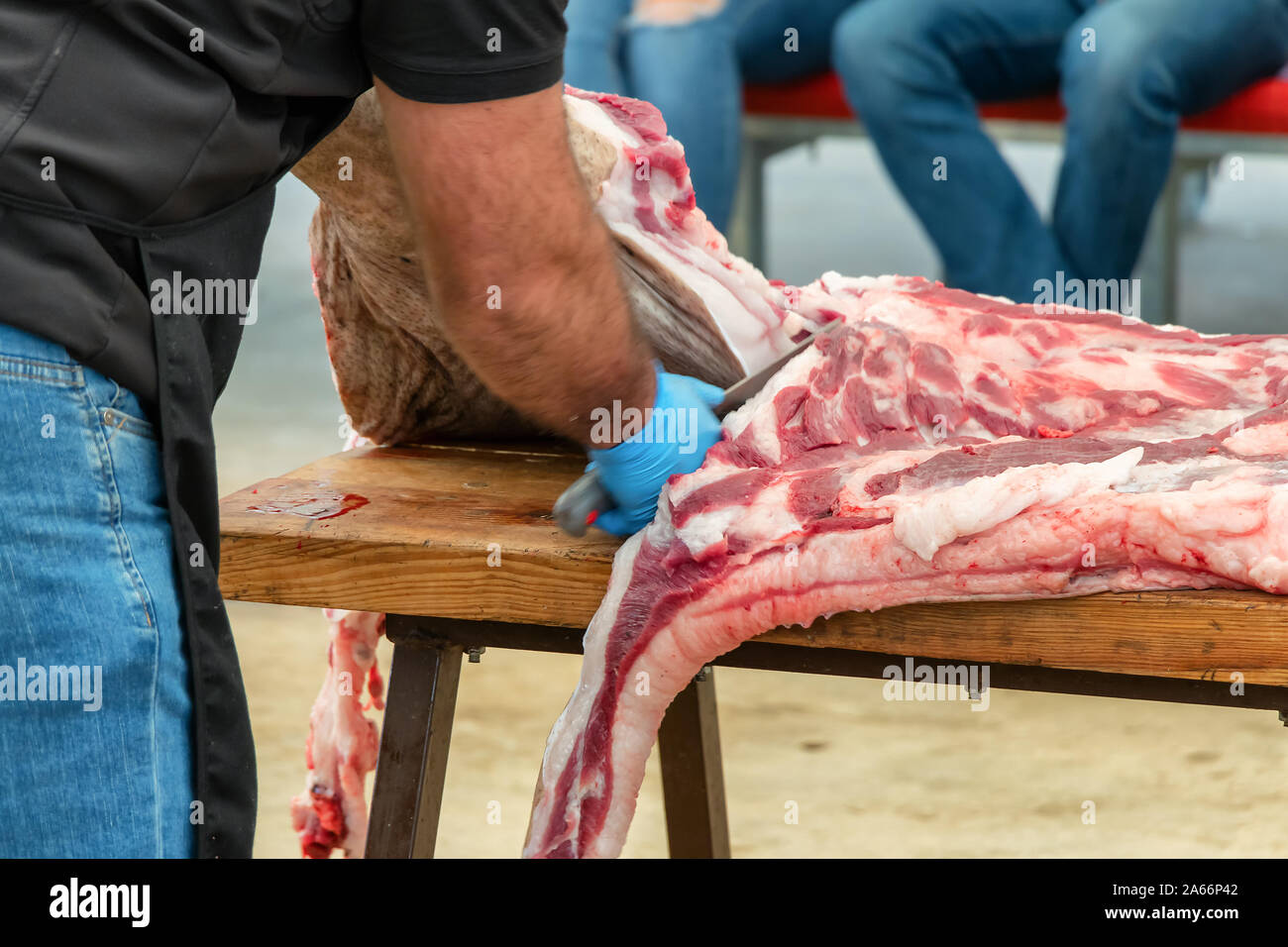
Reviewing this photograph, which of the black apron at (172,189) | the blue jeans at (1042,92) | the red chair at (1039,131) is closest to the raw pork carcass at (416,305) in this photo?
the black apron at (172,189)

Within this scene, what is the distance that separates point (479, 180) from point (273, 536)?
611 mm

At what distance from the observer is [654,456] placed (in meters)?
1.53

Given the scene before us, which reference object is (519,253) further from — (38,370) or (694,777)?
(694,777)

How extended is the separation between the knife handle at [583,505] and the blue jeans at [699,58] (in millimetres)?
2447

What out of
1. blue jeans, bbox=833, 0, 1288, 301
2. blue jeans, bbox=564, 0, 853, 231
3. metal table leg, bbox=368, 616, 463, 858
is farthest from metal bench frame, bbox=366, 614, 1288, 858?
blue jeans, bbox=564, 0, 853, 231

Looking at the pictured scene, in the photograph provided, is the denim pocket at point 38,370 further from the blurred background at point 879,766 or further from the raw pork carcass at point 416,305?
the blurred background at point 879,766

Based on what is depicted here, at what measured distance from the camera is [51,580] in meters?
1.16

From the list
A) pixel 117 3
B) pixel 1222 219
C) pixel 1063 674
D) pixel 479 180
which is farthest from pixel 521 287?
pixel 1222 219

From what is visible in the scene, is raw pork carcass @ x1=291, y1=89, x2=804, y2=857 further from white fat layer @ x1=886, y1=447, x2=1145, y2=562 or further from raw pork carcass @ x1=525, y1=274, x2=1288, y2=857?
white fat layer @ x1=886, y1=447, x2=1145, y2=562

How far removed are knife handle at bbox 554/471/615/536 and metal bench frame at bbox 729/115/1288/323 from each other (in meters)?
2.81

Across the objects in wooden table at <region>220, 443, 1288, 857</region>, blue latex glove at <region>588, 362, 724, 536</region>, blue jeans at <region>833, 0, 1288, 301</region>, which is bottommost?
wooden table at <region>220, 443, 1288, 857</region>

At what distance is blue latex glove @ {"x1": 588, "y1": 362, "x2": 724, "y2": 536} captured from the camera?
1.52m

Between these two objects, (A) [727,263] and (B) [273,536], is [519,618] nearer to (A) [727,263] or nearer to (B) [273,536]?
(B) [273,536]

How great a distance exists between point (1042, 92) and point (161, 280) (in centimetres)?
320
